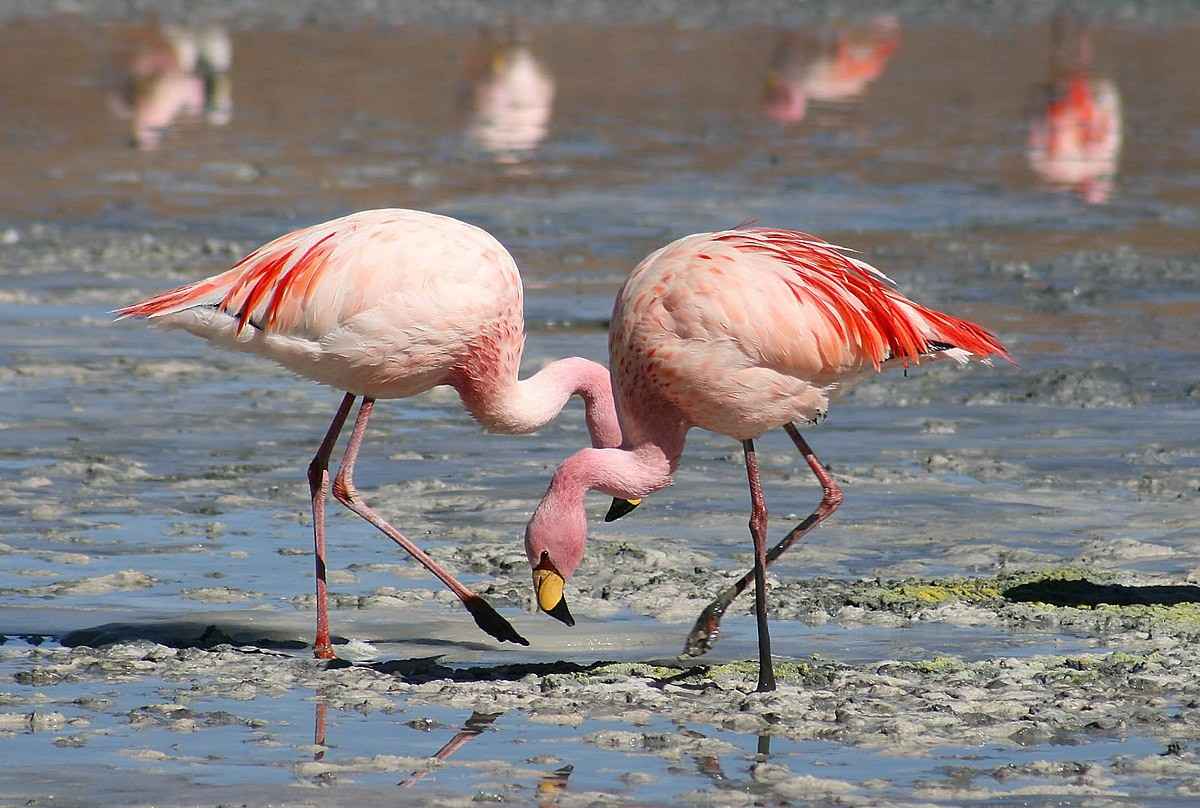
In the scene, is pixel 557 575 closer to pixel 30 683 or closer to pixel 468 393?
pixel 468 393

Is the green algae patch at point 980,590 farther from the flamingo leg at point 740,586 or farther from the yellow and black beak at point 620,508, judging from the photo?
the yellow and black beak at point 620,508

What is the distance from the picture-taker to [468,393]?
7055mm

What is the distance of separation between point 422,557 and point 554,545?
0.76 meters

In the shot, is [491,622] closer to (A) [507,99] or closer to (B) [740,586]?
(B) [740,586]

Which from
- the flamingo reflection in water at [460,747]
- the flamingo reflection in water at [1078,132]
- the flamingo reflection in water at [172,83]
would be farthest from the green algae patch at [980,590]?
the flamingo reflection in water at [172,83]

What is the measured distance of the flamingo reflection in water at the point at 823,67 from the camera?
22609 millimetres

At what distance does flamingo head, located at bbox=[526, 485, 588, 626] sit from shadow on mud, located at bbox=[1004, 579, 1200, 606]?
4.76 feet

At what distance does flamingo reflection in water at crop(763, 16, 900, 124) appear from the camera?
74.2ft

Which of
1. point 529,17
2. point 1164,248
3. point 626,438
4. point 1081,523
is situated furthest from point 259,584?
point 529,17

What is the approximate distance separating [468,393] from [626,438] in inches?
27.3

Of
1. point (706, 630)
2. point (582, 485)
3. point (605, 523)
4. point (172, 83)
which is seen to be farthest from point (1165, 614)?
point (172, 83)

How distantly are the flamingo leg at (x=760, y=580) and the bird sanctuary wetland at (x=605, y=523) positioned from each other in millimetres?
76

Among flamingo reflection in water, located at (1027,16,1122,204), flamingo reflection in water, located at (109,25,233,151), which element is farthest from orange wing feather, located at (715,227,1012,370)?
flamingo reflection in water, located at (109,25,233,151)

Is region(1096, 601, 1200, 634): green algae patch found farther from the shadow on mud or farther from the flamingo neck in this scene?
the flamingo neck
